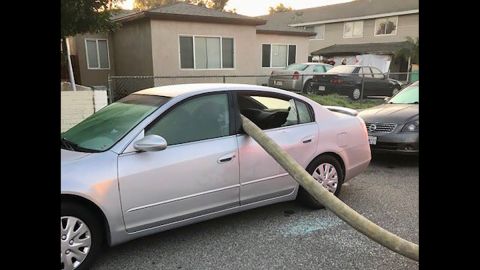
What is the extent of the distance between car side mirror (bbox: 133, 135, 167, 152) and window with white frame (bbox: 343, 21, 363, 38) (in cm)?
3142

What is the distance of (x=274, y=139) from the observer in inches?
162

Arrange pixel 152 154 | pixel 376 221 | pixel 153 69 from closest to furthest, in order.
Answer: pixel 152 154 < pixel 376 221 < pixel 153 69

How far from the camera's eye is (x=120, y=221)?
3.26 m

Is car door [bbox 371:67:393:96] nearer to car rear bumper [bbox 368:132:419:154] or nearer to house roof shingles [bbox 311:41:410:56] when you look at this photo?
car rear bumper [bbox 368:132:419:154]

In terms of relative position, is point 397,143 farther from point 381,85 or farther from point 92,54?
point 92,54

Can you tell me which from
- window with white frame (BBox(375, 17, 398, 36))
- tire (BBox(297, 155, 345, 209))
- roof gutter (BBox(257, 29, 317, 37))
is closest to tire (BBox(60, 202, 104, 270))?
tire (BBox(297, 155, 345, 209))

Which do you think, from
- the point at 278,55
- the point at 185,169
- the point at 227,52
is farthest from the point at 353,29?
the point at 185,169

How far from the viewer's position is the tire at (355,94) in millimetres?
15969

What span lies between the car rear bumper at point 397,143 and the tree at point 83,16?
706cm

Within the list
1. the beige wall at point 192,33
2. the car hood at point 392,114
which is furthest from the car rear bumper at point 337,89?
the car hood at point 392,114

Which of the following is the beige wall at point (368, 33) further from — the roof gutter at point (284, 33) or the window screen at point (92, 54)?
the window screen at point (92, 54)
